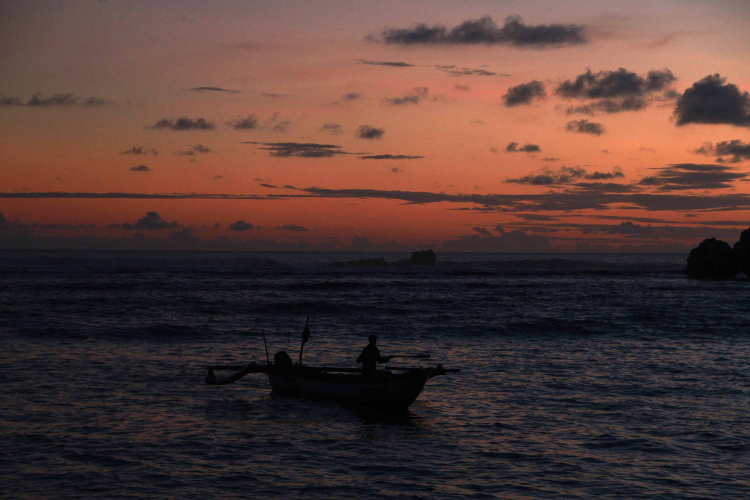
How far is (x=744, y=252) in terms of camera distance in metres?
79.7

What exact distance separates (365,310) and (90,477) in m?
36.2

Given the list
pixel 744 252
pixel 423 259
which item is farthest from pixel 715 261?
pixel 423 259

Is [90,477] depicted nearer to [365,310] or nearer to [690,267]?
[365,310]

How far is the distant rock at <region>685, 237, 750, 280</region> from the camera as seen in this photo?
268 ft

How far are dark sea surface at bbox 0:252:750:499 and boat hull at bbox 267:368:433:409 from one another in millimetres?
489

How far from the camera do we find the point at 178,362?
83.9 ft

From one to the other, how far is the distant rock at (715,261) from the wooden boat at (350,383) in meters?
76.0

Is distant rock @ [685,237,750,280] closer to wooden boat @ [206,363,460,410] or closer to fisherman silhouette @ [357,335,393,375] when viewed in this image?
wooden boat @ [206,363,460,410]

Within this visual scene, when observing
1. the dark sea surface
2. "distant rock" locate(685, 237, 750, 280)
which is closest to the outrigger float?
the dark sea surface

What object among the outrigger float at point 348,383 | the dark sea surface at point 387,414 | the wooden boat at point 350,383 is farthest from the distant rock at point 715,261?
the wooden boat at point 350,383

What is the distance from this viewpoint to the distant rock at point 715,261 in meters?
81.8

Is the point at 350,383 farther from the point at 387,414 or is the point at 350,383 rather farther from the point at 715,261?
the point at 715,261

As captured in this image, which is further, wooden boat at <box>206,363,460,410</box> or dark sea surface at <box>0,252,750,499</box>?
wooden boat at <box>206,363,460,410</box>

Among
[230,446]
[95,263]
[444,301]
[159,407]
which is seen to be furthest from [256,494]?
[95,263]
